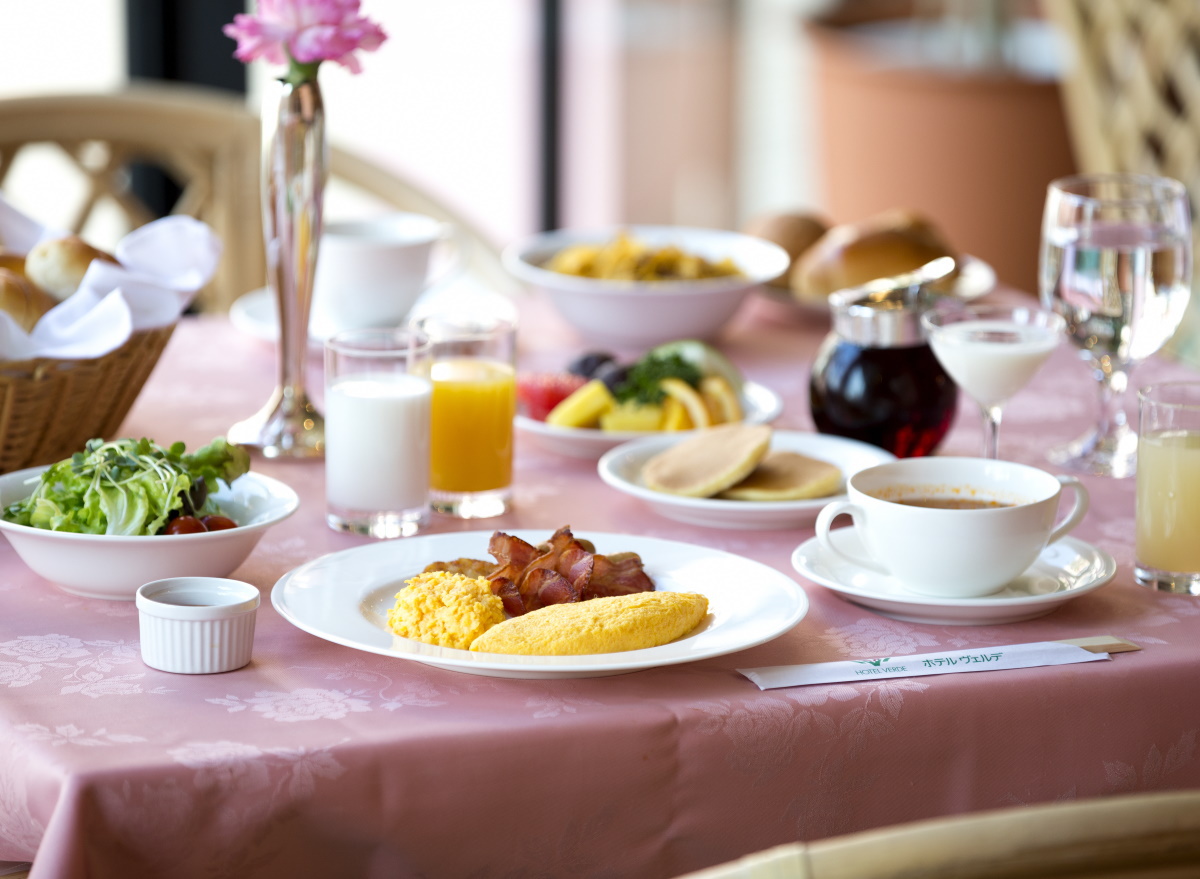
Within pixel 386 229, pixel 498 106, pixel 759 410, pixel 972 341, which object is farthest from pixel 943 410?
pixel 498 106

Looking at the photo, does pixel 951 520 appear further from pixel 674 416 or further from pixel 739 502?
pixel 674 416

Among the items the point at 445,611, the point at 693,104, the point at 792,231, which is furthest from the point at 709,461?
the point at 693,104

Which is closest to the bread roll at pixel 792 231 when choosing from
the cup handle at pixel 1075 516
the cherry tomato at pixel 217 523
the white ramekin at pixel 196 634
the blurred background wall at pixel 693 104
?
the cup handle at pixel 1075 516

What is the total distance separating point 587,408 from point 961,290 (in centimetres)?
75

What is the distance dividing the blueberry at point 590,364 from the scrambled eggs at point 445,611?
0.60 meters

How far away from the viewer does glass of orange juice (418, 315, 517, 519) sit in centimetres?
123

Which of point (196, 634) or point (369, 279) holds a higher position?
point (369, 279)

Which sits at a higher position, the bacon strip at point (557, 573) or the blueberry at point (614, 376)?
the blueberry at point (614, 376)

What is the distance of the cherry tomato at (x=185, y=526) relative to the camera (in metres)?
0.99

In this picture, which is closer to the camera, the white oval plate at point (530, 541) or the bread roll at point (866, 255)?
the white oval plate at point (530, 541)

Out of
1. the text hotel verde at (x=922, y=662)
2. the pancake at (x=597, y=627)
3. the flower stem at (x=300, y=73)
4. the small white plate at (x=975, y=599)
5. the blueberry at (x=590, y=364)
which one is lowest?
the text hotel verde at (x=922, y=662)

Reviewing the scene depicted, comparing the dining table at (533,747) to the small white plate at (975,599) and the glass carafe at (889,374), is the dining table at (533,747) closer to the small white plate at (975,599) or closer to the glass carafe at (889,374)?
the small white plate at (975,599)

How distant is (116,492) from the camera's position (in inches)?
39.3

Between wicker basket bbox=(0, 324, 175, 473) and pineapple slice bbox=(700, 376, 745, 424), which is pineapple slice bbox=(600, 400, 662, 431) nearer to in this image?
pineapple slice bbox=(700, 376, 745, 424)
